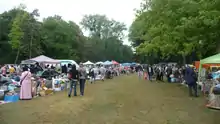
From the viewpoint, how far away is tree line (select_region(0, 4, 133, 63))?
192ft

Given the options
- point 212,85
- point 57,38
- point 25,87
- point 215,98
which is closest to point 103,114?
point 215,98

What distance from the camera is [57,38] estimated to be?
6900 cm

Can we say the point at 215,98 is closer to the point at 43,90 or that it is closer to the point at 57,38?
the point at 43,90

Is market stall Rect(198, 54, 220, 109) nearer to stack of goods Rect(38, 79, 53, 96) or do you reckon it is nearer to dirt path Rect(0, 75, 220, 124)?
dirt path Rect(0, 75, 220, 124)

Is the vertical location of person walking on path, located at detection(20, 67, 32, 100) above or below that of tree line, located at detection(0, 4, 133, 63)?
below

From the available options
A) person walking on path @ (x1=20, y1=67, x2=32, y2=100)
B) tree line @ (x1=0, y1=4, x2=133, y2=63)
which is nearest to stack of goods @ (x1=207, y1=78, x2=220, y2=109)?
person walking on path @ (x1=20, y1=67, x2=32, y2=100)

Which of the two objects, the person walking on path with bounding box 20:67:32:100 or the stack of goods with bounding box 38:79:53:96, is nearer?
the person walking on path with bounding box 20:67:32:100

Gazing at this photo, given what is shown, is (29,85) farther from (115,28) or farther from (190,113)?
(115,28)

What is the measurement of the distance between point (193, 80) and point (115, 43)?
74.0 metres

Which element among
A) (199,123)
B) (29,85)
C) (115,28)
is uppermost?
(115,28)

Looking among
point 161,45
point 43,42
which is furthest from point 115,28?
point 161,45

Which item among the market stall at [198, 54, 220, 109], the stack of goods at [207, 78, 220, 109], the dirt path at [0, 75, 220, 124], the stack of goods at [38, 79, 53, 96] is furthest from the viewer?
the stack of goods at [38, 79, 53, 96]

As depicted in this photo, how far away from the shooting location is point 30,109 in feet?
36.6

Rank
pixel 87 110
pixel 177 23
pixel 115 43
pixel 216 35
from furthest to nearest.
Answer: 1. pixel 115 43
2. pixel 177 23
3. pixel 216 35
4. pixel 87 110
